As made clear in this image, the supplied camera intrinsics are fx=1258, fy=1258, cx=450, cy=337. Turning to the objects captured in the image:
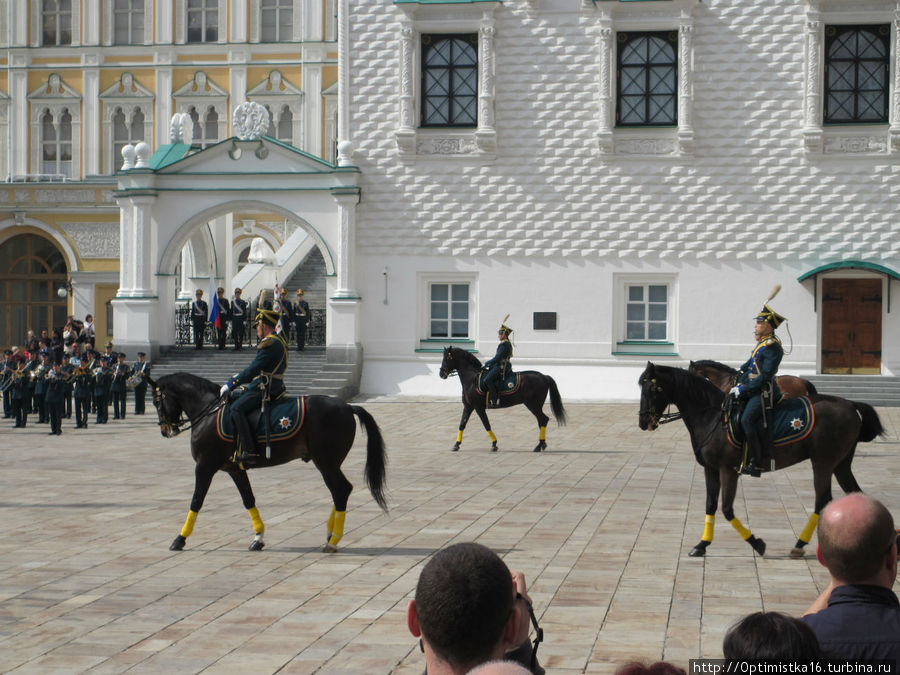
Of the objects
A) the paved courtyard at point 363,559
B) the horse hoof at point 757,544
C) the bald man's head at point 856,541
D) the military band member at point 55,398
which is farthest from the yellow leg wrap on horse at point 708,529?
the military band member at point 55,398

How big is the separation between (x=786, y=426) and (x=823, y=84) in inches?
810

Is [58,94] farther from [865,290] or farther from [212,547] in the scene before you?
[212,547]

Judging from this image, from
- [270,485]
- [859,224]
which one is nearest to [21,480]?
[270,485]

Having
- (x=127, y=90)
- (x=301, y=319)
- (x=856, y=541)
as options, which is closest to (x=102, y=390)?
(x=301, y=319)

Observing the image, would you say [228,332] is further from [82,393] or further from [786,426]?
[786,426]

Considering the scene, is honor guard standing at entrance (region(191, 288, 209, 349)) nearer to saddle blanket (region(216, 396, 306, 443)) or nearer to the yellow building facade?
the yellow building facade

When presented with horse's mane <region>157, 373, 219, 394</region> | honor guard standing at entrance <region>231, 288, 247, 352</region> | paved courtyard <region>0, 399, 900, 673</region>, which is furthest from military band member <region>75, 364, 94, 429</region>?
horse's mane <region>157, 373, 219, 394</region>

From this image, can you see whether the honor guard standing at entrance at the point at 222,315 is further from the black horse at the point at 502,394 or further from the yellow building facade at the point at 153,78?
the yellow building facade at the point at 153,78

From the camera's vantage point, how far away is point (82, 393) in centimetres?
2586

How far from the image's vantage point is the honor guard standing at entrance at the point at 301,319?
32.1 meters

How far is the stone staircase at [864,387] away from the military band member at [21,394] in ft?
57.2

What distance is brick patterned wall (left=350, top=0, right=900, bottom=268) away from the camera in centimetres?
3006

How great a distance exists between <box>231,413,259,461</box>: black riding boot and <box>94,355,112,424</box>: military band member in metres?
15.9

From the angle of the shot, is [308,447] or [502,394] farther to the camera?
[502,394]
